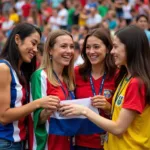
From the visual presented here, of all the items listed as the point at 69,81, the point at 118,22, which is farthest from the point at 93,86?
the point at 118,22

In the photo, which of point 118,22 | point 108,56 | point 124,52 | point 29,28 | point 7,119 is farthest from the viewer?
point 118,22

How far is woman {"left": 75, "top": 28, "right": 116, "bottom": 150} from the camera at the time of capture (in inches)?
160

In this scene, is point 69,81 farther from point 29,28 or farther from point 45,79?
point 29,28

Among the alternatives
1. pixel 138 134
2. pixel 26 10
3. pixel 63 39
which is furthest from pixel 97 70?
pixel 26 10

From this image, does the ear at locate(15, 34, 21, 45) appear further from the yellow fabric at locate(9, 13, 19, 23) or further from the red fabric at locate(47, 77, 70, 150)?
the yellow fabric at locate(9, 13, 19, 23)

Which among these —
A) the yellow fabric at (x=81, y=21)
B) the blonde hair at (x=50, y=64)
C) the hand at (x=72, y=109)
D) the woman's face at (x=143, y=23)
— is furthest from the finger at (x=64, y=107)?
the yellow fabric at (x=81, y=21)

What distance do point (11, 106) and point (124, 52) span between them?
3.77 ft

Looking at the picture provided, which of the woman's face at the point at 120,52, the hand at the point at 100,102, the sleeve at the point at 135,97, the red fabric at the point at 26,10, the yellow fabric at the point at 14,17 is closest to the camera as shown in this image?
the sleeve at the point at 135,97

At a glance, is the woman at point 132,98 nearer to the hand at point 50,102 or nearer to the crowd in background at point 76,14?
the hand at point 50,102

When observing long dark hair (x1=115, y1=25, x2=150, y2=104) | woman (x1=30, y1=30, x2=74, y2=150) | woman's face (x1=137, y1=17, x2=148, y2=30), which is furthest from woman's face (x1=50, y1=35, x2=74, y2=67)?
woman's face (x1=137, y1=17, x2=148, y2=30)

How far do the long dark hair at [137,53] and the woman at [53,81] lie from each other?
0.78 m

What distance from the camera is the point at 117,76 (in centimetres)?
397

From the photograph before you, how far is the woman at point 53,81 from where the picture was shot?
3814 mm

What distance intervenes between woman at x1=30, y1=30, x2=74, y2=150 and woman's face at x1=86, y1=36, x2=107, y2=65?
0.20 metres
